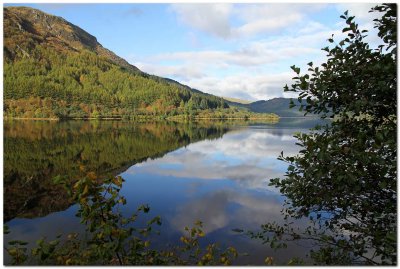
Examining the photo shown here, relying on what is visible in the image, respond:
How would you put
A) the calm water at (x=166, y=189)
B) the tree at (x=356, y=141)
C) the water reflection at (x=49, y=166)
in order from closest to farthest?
1. the tree at (x=356, y=141)
2. the calm water at (x=166, y=189)
3. the water reflection at (x=49, y=166)

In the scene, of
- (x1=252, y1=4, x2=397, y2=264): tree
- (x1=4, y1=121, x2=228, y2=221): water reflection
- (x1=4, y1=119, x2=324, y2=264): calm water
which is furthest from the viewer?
(x1=4, y1=121, x2=228, y2=221): water reflection

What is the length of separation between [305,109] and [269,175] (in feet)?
97.5

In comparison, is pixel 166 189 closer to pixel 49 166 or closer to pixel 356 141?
pixel 49 166

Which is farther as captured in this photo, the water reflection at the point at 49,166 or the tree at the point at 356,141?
the water reflection at the point at 49,166

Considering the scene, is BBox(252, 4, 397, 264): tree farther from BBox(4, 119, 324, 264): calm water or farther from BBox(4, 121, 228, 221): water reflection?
BBox(4, 121, 228, 221): water reflection

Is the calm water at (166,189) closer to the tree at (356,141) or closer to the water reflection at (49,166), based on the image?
the water reflection at (49,166)

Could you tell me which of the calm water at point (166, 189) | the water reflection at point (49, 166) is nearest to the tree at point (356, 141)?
the calm water at point (166, 189)

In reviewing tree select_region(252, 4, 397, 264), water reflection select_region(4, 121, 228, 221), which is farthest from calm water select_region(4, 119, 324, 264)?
tree select_region(252, 4, 397, 264)

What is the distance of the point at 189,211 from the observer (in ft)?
79.1

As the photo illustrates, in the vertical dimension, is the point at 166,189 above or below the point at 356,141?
below

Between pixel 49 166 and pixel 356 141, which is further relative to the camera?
pixel 49 166

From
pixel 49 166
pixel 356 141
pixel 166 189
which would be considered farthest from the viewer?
pixel 49 166

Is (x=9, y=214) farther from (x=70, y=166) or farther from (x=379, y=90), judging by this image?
(x=379, y=90)

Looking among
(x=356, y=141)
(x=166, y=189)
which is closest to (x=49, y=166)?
(x=166, y=189)
